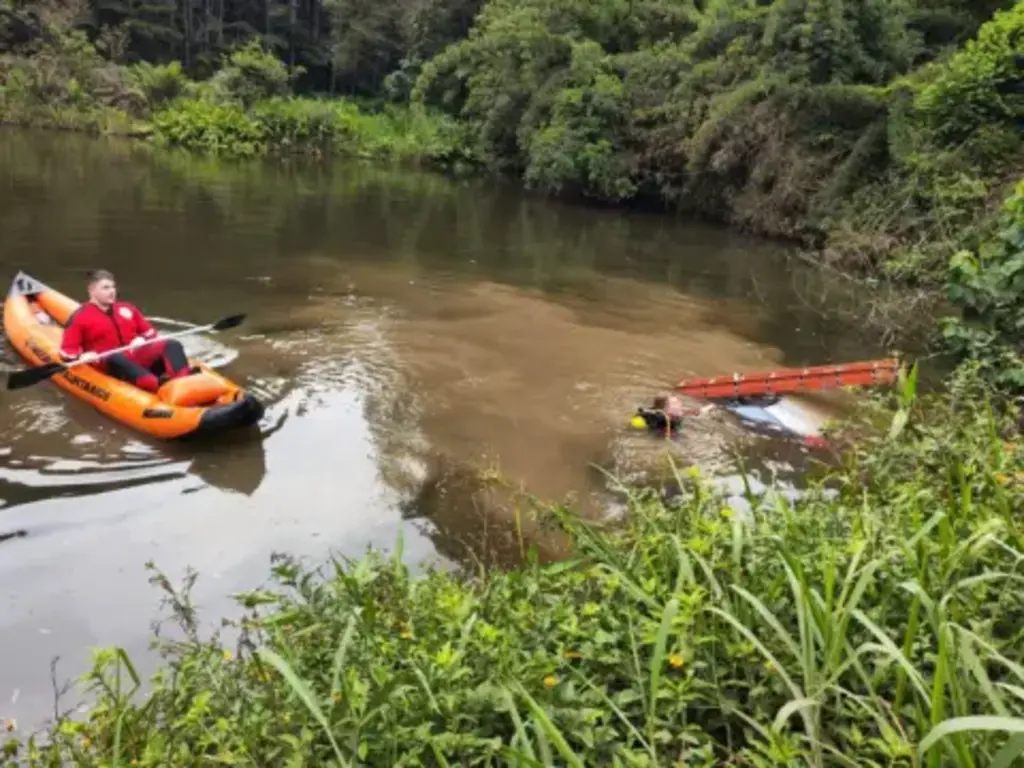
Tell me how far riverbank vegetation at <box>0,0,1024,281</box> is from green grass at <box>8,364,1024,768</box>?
7.38m

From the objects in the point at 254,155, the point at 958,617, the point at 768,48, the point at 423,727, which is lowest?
the point at 254,155

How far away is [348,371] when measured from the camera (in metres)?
8.44

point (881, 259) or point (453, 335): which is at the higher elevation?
point (881, 259)

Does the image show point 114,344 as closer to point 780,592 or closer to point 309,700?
point 309,700

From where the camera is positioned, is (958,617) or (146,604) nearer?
(958,617)

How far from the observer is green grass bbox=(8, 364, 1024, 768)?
84.7 inches

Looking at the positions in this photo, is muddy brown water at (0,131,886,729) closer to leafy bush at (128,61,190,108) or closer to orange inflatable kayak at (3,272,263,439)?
orange inflatable kayak at (3,272,263,439)

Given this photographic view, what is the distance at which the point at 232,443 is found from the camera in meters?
6.65

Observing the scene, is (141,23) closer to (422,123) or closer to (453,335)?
(422,123)

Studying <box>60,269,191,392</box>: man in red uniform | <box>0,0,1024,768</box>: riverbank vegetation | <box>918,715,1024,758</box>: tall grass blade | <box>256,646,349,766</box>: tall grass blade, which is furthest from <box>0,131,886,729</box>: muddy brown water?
<box>918,715,1024,758</box>: tall grass blade

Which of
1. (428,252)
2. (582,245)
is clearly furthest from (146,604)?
(582,245)

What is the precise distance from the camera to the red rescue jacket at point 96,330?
279 inches

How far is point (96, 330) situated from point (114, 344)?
0.17 m

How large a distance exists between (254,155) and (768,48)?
670 inches
